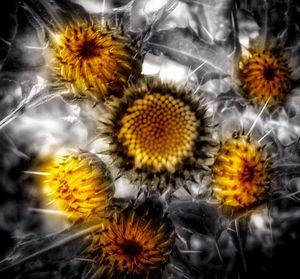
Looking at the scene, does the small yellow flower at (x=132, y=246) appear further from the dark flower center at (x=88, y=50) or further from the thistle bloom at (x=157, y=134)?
the dark flower center at (x=88, y=50)

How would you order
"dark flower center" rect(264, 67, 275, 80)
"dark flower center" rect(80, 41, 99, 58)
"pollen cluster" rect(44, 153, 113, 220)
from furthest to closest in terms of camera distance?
"dark flower center" rect(264, 67, 275, 80) → "pollen cluster" rect(44, 153, 113, 220) → "dark flower center" rect(80, 41, 99, 58)

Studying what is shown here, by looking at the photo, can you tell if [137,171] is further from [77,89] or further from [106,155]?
[77,89]

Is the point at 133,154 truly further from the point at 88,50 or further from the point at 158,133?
the point at 88,50

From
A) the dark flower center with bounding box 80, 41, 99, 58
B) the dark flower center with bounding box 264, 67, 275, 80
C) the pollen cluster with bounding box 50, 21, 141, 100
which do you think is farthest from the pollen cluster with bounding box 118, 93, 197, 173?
the dark flower center with bounding box 264, 67, 275, 80

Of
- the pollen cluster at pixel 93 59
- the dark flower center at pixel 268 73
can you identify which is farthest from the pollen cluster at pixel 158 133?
the dark flower center at pixel 268 73

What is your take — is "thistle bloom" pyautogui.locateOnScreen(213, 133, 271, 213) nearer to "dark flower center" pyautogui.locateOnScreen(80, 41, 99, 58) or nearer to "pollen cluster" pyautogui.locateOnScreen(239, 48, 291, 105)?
"pollen cluster" pyautogui.locateOnScreen(239, 48, 291, 105)
